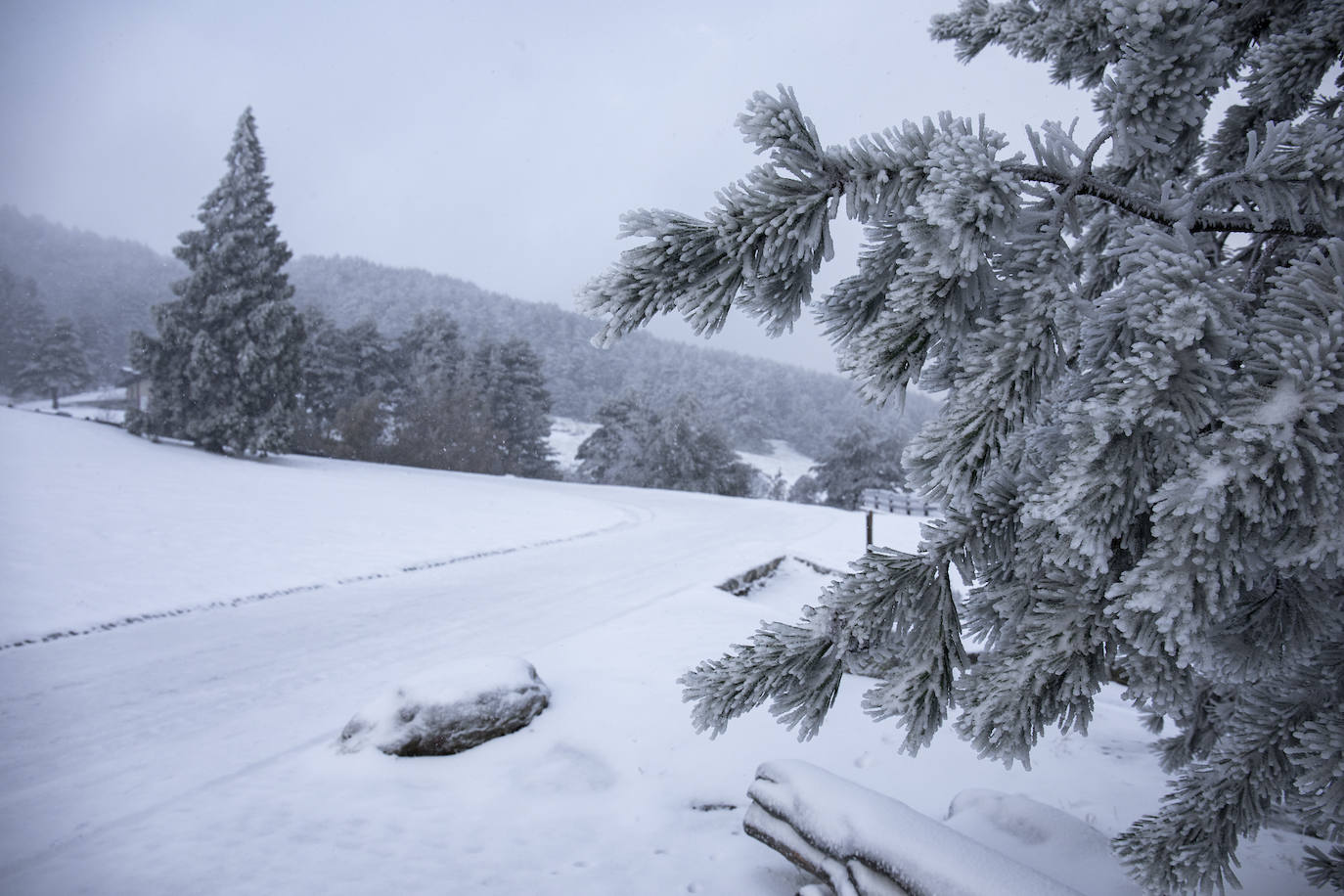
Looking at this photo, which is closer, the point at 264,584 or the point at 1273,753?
the point at 1273,753

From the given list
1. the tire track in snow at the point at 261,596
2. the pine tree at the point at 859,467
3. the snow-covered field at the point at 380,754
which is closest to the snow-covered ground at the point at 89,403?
the snow-covered field at the point at 380,754

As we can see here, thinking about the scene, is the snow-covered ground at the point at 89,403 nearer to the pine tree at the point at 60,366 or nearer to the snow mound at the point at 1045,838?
the pine tree at the point at 60,366

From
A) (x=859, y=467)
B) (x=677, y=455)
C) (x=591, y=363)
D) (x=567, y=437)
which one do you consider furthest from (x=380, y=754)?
(x=591, y=363)

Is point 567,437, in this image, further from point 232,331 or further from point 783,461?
point 232,331

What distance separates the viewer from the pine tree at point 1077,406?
104 centimetres

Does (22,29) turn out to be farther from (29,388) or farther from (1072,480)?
(29,388)

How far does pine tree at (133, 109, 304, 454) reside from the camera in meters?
24.3

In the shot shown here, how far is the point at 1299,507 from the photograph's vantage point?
986 millimetres

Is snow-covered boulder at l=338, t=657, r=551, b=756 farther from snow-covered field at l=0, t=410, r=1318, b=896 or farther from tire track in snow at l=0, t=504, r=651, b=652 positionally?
tire track in snow at l=0, t=504, r=651, b=652

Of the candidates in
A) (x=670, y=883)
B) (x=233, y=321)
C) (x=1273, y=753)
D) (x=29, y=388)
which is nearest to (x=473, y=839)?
(x=670, y=883)

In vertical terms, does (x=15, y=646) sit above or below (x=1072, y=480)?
below

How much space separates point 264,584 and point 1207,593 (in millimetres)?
12044

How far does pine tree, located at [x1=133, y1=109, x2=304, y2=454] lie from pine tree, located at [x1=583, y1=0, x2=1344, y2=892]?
2787cm

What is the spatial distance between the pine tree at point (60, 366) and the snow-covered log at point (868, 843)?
46.8 m
